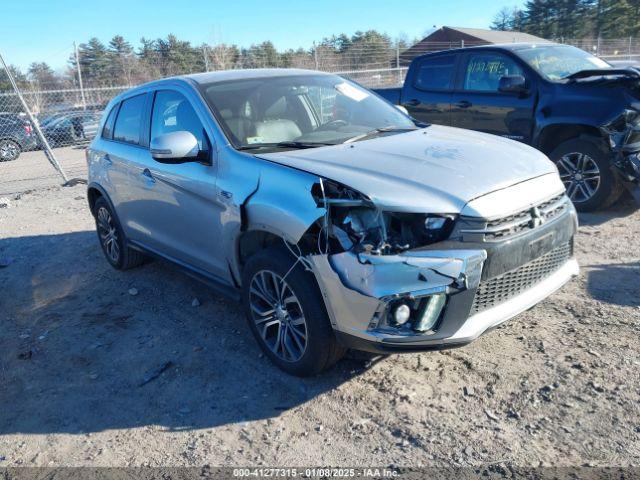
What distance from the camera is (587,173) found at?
607cm

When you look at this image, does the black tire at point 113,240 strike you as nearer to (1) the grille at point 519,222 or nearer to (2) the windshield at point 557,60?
(1) the grille at point 519,222

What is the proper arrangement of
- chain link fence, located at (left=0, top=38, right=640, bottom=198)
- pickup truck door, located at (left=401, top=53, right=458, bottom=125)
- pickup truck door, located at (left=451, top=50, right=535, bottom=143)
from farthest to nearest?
1. chain link fence, located at (left=0, top=38, right=640, bottom=198)
2. pickup truck door, located at (left=401, top=53, right=458, bottom=125)
3. pickup truck door, located at (left=451, top=50, right=535, bottom=143)

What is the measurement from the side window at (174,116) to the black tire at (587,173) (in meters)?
4.24

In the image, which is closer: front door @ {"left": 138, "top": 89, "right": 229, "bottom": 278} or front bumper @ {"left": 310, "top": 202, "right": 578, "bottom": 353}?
front bumper @ {"left": 310, "top": 202, "right": 578, "bottom": 353}

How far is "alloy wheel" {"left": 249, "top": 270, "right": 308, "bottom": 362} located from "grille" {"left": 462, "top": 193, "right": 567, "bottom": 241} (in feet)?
3.58

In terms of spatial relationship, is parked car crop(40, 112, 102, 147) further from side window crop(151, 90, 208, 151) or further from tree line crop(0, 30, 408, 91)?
side window crop(151, 90, 208, 151)

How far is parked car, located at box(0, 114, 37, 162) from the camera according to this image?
17.5 m

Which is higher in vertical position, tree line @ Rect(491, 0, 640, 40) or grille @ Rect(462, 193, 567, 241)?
tree line @ Rect(491, 0, 640, 40)

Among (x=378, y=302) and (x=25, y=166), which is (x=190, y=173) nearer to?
(x=378, y=302)

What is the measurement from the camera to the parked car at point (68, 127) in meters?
18.6

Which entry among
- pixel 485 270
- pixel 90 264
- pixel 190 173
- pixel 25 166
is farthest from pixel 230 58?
pixel 485 270

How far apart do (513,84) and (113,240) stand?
4.89 m

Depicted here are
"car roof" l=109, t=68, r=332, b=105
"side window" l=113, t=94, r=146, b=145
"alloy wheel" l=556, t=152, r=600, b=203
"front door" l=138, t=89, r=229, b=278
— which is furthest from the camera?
"alloy wheel" l=556, t=152, r=600, b=203

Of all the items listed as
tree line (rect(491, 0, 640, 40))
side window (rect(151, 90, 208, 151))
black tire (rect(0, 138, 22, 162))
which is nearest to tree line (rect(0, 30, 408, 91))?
black tire (rect(0, 138, 22, 162))
